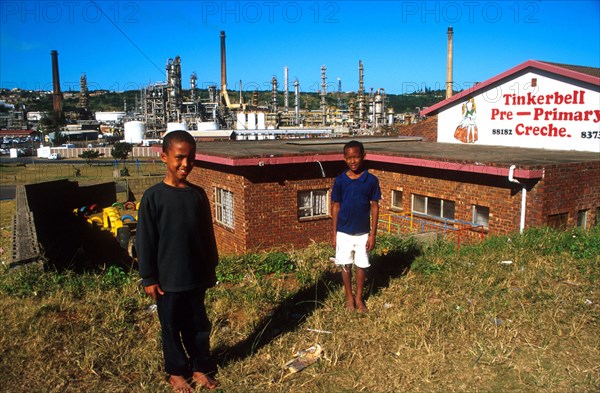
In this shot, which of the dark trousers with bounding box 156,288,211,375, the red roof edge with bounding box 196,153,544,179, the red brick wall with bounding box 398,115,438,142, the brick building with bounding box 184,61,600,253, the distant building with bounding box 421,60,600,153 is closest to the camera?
the dark trousers with bounding box 156,288,211,375

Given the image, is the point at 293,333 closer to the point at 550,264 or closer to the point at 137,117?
the point at 550,264

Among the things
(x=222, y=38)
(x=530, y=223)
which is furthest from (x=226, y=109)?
(x=530, y=223)

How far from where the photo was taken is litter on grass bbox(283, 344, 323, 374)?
13.6ft

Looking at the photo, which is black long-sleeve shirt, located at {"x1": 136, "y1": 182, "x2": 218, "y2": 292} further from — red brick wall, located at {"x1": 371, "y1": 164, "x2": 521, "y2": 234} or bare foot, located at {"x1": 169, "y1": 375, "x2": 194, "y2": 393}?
red brick wall, located at {"x1": 371, "y1": 164, "x2": 521, "y2": 234}

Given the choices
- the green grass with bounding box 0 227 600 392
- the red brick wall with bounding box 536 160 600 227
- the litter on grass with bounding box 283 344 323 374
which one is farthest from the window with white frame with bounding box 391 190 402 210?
the litter on grass with bounding box 283 344 323 374

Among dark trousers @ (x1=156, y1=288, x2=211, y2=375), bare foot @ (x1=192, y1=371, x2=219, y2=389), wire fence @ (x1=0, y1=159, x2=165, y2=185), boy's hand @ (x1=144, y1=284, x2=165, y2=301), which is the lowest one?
wire fence @ (x1=0, y1=159, x2=165, y2=185)

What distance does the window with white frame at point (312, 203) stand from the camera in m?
13.7

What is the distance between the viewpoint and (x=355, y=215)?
202 inches

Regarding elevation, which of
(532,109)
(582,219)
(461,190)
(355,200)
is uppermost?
(532,109)

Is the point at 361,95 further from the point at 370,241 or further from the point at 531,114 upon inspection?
the point at 370,241

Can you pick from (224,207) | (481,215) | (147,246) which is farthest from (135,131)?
(147,246)

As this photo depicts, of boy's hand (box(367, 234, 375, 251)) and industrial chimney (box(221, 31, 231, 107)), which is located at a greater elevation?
industrial chimney (box(221, 31, 231, 107))

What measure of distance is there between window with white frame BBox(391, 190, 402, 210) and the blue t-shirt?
29.3 feet

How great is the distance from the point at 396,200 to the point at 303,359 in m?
10.2
